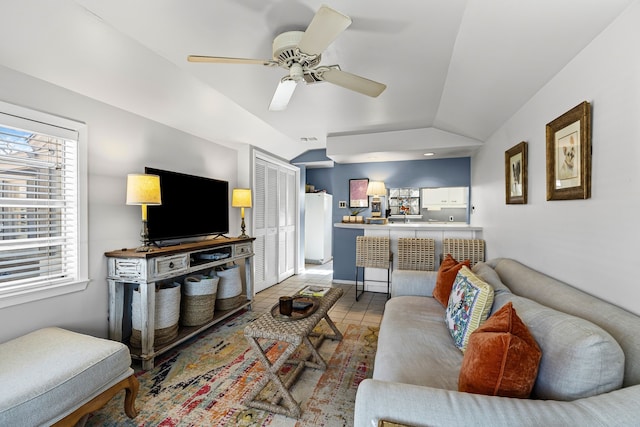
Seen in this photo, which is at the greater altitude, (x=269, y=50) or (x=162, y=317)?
(x=269, y=50)

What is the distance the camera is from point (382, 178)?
15.8ft

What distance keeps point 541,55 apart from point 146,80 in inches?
105

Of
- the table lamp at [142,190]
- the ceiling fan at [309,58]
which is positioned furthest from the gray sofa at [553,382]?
the table lamp at [142,190]

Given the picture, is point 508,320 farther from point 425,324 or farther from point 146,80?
point 146,80

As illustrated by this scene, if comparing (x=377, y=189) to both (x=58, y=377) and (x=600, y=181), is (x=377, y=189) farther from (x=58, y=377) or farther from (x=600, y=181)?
(x=58, y=377)

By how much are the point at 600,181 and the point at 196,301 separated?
3037mm

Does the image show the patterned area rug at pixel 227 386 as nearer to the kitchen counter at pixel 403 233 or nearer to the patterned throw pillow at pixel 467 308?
the patterned throw pillow at pixel 467 308

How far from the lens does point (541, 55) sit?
1671 mm

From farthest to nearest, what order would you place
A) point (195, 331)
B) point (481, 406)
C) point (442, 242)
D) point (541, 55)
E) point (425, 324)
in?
point (442, 242) < point (195, 331) < point (425, 324) < point (541, 55) < point (481, 406)

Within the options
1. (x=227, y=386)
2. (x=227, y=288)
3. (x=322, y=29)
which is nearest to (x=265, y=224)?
(x=227, y=288)

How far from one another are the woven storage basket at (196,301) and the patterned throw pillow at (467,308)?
213 cm

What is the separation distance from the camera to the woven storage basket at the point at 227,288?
10.3ft

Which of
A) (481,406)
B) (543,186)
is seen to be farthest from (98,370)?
(543,186)

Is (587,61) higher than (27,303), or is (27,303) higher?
(587,61)
